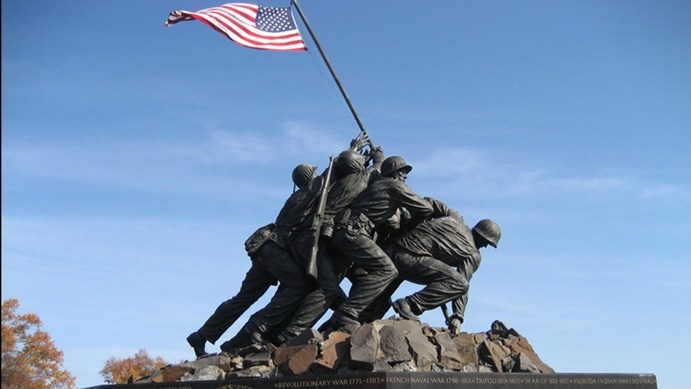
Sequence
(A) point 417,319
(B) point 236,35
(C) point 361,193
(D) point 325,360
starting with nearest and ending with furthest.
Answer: (D) point 325,360 < (A) point 417,319 < (C) point 361,193 < (B) point 236,35

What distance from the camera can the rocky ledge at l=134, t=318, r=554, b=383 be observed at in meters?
12.2

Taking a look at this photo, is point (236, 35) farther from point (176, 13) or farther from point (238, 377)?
point (238, 377)

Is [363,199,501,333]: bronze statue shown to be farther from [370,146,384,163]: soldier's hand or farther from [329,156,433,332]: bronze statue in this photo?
[370,146,384,163]: soldier's hand

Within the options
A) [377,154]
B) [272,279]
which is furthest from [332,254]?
[377,154]

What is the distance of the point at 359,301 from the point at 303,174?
256 centimetres

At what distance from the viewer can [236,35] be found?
16250 mm

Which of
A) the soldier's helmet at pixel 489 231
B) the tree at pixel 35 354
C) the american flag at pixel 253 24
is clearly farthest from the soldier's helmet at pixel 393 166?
the tree at pixel 35 354

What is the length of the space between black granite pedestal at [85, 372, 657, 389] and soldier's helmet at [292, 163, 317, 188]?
12.9 ft

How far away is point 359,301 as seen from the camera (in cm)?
1366

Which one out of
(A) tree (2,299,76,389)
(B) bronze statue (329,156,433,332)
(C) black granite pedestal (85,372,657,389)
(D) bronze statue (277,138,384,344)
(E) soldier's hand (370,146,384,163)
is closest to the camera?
(C) black granite pedestal (85,372,657,389)

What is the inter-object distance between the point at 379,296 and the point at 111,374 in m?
28.9

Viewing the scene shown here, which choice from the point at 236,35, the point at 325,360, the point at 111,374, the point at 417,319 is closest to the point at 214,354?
the point at 325,360

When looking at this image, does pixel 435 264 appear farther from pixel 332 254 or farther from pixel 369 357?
pixel 369 357

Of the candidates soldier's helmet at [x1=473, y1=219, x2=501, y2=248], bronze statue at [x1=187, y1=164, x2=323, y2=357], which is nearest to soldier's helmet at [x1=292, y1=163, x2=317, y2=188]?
bronze statue at [x1=187, y1=164, x2=323, y2=357]
